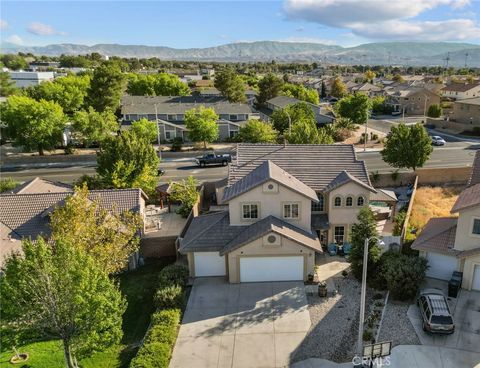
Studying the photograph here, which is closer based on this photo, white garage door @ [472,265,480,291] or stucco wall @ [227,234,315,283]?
white garage door @ [472,265,480,291]

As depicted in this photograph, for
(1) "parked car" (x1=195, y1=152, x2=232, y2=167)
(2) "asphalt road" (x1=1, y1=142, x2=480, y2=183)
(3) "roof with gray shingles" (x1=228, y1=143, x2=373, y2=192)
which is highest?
(3) "roof with gray shingles" (x1=228, y1=143, x2=373, y2=192)

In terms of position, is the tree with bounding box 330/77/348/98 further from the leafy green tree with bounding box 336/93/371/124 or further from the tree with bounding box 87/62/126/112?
the tree with bounding box 87/62/126/112

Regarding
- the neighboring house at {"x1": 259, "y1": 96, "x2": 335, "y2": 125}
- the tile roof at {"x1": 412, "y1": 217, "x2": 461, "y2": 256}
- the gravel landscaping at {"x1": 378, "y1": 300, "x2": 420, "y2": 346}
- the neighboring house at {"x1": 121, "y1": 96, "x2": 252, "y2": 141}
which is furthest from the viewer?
the neighboring house at {"x1": 259, "y1": 96, "x2": 335, "y2": 125}

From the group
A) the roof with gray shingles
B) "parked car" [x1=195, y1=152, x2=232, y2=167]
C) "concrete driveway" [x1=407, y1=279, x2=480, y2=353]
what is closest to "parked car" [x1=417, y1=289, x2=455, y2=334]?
"concrete driveway" [x1=407, y1=279, x2=480, y2=353]

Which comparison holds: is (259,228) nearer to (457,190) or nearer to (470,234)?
(470,234)

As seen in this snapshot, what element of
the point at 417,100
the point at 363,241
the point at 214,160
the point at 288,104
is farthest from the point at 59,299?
the point at 417,100
